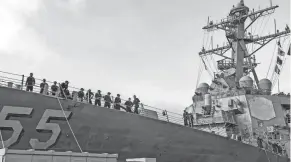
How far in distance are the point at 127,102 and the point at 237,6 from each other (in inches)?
445

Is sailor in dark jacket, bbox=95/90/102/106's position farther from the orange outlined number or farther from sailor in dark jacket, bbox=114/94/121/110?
the orange outlined number

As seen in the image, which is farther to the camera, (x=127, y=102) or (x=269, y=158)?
(x=269, y=158)

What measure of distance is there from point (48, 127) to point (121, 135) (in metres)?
2.19

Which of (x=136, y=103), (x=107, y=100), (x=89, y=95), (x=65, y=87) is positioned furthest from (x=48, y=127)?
(x=136, y=103)

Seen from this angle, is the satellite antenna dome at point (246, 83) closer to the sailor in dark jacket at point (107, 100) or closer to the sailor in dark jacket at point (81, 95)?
the sailor in dark jacket at point (107, 100)

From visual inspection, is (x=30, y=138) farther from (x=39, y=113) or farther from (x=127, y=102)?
(x=127, y=102)

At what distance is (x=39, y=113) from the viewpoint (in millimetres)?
8711

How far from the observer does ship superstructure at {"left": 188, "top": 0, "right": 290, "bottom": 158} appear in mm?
14703

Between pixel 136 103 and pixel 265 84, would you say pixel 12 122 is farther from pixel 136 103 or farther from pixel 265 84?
pixel 265 84

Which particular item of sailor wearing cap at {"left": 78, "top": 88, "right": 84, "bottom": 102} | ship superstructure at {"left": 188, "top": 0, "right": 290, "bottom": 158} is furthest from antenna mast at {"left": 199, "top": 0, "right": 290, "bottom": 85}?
sailor wearing cap at {"left": 78, "top": 88, "right": 84, "bottom": 102}

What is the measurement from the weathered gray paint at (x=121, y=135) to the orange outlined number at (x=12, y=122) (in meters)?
0.09

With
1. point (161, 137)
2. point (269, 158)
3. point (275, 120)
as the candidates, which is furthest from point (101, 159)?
point (275, 120)

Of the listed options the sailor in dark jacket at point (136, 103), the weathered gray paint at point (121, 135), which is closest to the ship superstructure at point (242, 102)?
the weathered gray paint at point (121, 135)

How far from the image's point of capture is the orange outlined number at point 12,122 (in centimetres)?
816
